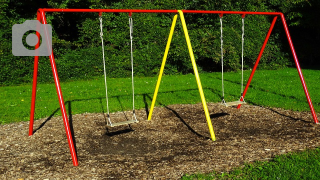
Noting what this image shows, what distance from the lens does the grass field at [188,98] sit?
12.5ft

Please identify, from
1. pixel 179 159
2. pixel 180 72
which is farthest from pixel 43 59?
pixel 179 159

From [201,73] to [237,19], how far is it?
305 centimetres

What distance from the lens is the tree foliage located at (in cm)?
1265

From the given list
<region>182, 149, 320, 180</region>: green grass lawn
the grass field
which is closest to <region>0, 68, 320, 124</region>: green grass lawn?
the grass field

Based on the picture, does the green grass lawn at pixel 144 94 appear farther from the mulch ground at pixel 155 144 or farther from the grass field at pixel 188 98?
the mulch ground at pixel 155 144

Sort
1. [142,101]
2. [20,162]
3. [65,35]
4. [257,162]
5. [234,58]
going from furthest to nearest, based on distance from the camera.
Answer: [65,35], [234,58], [142,101], [20,162], [257,162]

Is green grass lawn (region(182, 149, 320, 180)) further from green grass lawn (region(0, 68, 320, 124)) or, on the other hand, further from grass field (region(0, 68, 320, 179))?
green grass lawn (region(0, 68, 320, 124))

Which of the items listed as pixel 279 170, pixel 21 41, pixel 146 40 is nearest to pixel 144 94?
pixel 146 40

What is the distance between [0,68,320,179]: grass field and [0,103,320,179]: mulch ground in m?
0.35

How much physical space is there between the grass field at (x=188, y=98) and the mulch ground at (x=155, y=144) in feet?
1.16

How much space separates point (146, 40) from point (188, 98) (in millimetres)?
5729

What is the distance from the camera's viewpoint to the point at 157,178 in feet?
12.2

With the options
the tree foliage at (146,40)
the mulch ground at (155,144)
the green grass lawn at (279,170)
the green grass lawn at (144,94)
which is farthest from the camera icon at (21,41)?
the green grass lawn at (279,170)

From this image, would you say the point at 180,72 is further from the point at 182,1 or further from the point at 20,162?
the point at 20,162
